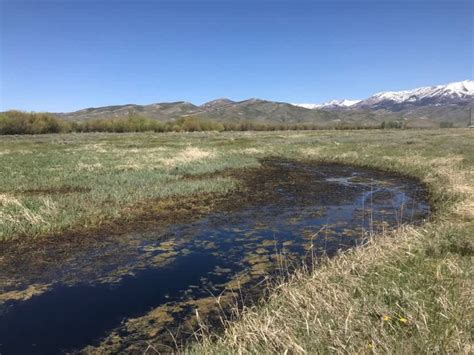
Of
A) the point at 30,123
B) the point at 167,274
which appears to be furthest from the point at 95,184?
the point at 30,123

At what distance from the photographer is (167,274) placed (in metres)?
10.4

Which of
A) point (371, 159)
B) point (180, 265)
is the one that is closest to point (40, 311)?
point (180, 265)

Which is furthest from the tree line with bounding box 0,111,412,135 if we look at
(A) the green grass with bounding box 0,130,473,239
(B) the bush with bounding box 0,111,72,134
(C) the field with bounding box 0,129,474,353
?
(C) the field with bounding box 0,129,474,353

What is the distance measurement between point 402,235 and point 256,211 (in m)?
8.34

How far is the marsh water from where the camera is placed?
24.3 feet

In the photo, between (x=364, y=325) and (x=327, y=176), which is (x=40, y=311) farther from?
(x=327, y=176)

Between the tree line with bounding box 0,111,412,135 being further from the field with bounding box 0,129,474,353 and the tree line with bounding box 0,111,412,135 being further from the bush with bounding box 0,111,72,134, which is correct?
the field with bounding box 0,129,474,353

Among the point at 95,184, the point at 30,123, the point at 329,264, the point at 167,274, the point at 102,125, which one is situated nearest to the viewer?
the point at 329,264

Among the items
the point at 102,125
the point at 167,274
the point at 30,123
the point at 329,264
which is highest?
the point at 30,123

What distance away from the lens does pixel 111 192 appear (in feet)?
63.8

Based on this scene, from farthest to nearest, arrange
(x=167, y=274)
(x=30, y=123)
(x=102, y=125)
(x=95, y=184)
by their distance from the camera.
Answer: (x=102, y=125) → (x=30, y=123) → (x=95, y=184) → (x=167, y=274)

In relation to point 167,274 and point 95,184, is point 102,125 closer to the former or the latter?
point 95,184

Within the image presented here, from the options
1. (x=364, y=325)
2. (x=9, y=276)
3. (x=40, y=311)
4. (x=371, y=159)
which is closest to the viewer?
(x=364, y=325)

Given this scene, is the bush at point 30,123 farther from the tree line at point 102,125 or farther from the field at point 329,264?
the field at point 329,264
